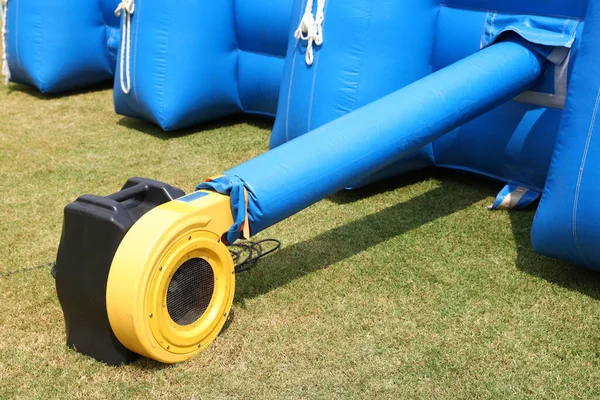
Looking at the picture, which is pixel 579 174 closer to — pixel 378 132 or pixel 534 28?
pixel 378 132

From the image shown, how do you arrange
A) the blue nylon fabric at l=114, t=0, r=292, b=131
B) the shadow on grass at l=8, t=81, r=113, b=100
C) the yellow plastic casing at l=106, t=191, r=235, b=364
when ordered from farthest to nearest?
the shadow on grass at l=8, t=81, r=113, b=100 → the blue nylon fabric at l=114, t=0, r=292, b=131 → the yellow plastic casing at l=106, t=191, r=235, b=364

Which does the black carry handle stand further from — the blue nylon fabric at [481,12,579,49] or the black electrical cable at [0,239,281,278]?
the blue nylon fabric at [481,12,579,49]

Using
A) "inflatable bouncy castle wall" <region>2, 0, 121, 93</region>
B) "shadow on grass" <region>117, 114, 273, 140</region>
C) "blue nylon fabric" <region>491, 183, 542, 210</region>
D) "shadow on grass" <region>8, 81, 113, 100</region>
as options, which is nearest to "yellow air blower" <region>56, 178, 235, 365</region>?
"blue nylon fabric" <region>491, 183, 542, 210</region>

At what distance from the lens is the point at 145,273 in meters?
2.06

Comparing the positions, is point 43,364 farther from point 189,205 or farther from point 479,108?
point 479,108

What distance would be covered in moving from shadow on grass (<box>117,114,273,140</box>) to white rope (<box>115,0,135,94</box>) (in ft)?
0.89

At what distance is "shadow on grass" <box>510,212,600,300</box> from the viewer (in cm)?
263

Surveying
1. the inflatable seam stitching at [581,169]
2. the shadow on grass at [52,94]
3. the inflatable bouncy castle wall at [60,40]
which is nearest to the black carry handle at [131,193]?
the inflatable seam stitching at [581,169]

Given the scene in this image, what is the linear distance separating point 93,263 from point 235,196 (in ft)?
1.51

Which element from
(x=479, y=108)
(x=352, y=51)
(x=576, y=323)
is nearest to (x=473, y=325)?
(x=576, y=323)

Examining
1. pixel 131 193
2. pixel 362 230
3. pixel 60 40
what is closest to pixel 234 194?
pixel 131 193

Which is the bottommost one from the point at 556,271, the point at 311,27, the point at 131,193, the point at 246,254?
the point at 246,254

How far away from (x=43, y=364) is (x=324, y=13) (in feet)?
6.23

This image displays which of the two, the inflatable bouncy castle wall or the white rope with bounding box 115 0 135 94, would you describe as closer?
the white rope with bounding box 115 0 135 94
